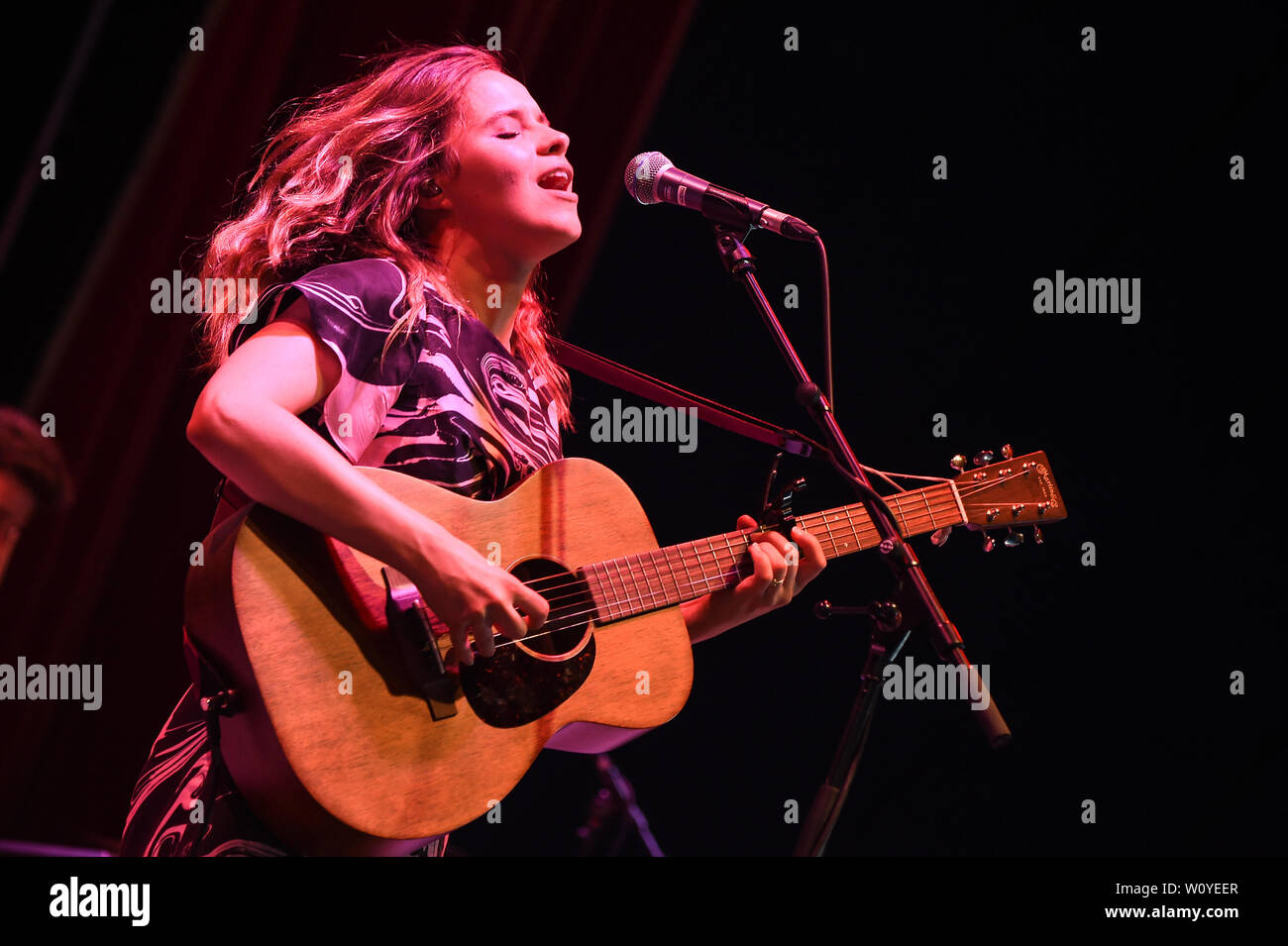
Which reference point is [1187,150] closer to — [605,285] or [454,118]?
[605,285]

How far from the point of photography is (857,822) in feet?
13.3

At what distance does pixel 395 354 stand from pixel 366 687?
0.68m

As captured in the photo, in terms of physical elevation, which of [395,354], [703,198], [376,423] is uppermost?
[703,198]

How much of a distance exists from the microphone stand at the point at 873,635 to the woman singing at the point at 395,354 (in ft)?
0.78

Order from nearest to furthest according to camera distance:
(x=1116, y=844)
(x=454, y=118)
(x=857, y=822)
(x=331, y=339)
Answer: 1. (x=331, y=339)
2. (x=454, y=118)
3. (x=1116, y=844)
4. (x=857, y=822)

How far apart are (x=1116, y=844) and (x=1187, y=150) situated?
2.70m

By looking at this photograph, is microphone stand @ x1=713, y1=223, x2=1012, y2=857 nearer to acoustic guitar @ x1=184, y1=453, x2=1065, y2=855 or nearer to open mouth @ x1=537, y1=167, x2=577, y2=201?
acoustic guitar @ x1=184, y1=453, x2=1065, y2=855

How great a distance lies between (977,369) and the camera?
4.03 meters

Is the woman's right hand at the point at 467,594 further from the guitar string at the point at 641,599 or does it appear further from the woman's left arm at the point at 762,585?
the woman's left arm at the point at 762,585

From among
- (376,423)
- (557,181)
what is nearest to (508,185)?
(557,181)

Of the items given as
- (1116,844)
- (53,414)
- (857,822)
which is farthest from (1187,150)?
(53,414)

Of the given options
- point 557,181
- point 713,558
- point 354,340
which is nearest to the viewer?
point 354,340

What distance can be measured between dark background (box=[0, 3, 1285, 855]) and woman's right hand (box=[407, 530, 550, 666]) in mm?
1935

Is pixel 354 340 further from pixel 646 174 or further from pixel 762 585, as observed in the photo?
pixel 762 585
